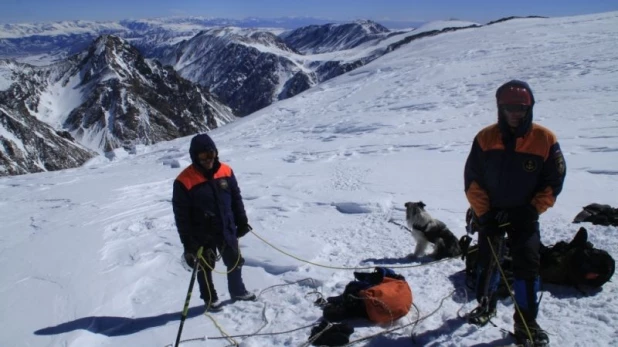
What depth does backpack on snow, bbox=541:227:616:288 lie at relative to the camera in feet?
15.3

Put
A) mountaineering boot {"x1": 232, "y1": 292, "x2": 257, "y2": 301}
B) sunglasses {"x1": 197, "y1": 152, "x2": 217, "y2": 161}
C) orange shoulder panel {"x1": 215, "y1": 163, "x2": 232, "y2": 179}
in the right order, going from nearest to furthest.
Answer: sunglasses {"x1": 197, "y1": 152, "x2": 217, "y2": 161} < orange shoulder panel {"x1": 215, "y1": 163, "x2": 232, "y2": 179} < mountaineering boot {"x1": 232, "y1": 292, "x2": 257, "y2": 301}

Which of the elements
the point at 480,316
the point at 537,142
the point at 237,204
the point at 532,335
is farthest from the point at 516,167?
the point at 237,204

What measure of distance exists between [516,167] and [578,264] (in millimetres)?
1826

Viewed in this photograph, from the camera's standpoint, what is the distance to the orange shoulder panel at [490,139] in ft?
12.7

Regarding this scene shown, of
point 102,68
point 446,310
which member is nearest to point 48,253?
point 446,310

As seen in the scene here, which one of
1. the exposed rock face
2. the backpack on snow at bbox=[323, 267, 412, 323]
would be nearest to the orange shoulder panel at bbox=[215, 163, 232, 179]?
the backpack on snow at bbox=[323, 267, 412, 323]

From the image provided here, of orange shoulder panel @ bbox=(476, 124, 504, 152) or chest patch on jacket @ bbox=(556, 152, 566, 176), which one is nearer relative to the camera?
chest patch on jacket @ bbox=(556, 152, 566, 176)

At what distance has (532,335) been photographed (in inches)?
153

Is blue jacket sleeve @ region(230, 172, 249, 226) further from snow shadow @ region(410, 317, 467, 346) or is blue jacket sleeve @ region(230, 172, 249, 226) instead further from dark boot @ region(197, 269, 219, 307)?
snow shadow @ region(410, 317, 467, 346)

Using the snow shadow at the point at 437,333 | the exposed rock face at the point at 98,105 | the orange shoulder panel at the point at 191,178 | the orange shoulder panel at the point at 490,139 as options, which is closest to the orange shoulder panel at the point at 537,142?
the orange shoulder panel at the point at 490,139

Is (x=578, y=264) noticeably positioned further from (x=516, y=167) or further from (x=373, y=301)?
(x=373, y=301)

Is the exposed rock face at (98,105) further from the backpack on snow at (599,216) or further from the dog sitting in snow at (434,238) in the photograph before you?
the backpack on snow at (599,216)

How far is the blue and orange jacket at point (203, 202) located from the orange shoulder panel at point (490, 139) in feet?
9.37

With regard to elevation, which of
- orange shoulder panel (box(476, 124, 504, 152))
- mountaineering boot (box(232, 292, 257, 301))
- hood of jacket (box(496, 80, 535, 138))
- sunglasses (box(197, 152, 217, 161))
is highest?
hood of jacket (box(496, 80, 535, 138))
